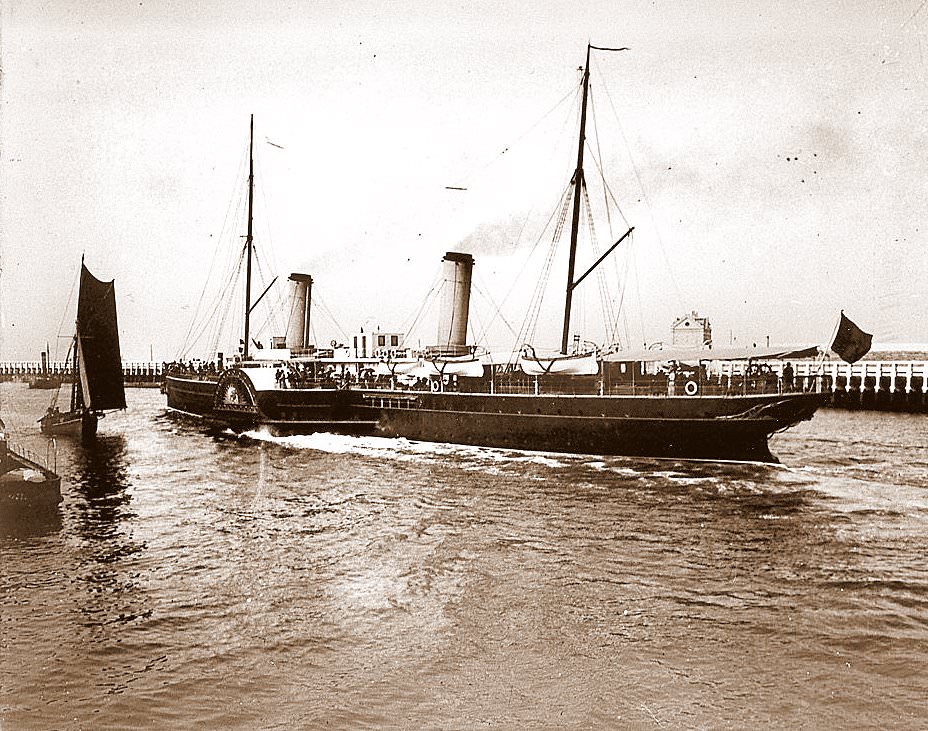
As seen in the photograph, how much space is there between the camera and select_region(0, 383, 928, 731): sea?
8.76m

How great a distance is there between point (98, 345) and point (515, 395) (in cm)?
2189

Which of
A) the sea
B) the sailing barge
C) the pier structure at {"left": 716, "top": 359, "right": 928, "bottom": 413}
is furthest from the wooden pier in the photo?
the sea

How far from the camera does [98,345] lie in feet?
123

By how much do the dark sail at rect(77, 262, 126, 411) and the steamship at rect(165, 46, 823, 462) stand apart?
648 cm

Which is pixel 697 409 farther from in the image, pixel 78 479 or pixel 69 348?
pixel 69 348

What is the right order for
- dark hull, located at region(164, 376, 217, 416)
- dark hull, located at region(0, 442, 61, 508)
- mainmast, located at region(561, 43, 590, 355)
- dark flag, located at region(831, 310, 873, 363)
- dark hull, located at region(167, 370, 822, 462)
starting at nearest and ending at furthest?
1. dark hull, located at region(0, 442, 61, 508)
2. dark flag, located at region(831, 310, 873, 363)
3. dark hull, located at region(167, 370, 822, 462)
4. mainmast, located at region(561, 43, 590, 355)
5. dark hull, located at region(164, 376, 217, 416)

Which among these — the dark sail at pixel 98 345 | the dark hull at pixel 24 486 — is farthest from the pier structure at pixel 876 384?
the dark hull at pixel 24 486

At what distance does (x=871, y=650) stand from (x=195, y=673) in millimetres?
9282

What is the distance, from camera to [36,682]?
9.41m

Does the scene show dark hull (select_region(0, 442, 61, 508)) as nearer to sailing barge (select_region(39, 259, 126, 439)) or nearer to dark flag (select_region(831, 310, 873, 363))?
sailing barge (select_region(39, 259, 126, 439))

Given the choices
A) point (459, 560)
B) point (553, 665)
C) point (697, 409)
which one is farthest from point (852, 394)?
point (553, 665)

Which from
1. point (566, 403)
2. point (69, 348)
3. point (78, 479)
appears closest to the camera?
point (78, 479)

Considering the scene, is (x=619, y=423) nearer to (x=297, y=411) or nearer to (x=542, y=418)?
(x=542, y=418)

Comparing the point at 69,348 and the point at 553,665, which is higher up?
the point at 69,348
